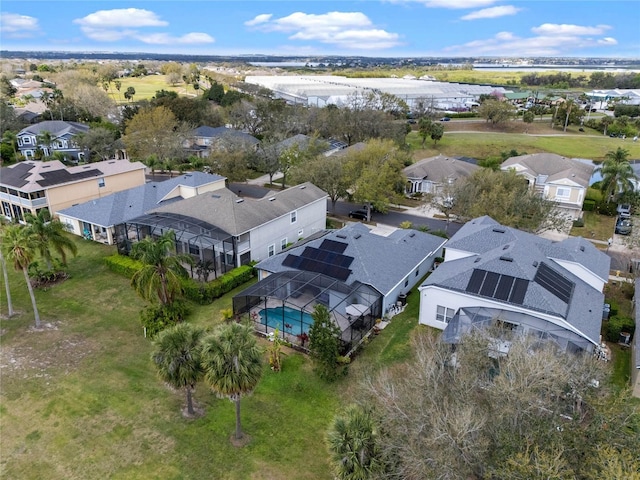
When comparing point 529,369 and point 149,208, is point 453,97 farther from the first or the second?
point 529,369

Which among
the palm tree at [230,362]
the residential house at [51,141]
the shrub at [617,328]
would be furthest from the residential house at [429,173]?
the residential house at [51,141]

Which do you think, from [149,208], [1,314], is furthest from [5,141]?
[1,314]

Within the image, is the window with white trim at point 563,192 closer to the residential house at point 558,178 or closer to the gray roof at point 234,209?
the residential house at point 558,178

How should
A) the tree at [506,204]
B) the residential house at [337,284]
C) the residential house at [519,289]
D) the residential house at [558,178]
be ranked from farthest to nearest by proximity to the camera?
the residential house at [558,178]
the tree at [506,204]
the residential house at [337,284]
the residential house at [519,289]

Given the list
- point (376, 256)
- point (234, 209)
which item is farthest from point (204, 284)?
point (376, 256)

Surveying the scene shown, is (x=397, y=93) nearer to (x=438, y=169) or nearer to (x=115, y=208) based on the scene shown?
(x=438, y=169)
